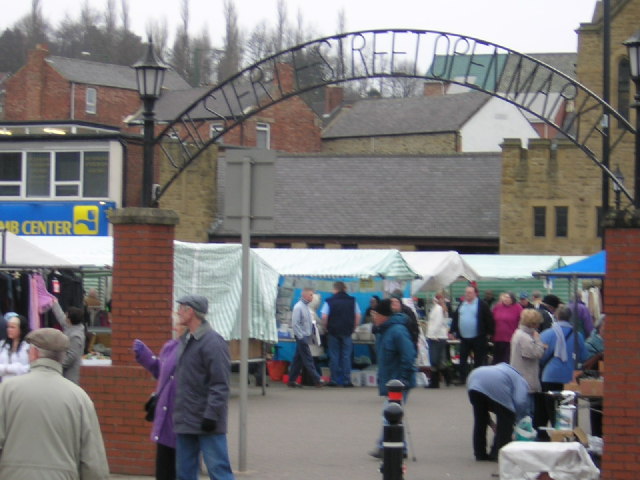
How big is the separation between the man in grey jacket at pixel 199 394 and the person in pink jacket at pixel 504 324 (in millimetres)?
12815

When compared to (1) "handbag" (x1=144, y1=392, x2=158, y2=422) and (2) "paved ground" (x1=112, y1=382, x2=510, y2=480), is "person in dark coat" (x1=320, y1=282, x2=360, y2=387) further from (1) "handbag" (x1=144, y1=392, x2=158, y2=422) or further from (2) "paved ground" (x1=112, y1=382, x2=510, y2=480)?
(1) "handbag" (x1=144, y1=392, x2=158, y2=422)

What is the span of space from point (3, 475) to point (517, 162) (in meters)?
34.2

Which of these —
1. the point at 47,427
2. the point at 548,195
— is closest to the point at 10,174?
the point at 548,195

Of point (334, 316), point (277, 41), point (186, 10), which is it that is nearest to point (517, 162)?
point (334, 316)

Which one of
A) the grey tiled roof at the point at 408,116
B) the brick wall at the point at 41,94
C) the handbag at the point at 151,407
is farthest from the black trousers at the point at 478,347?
the brick wall at the point at 41,94

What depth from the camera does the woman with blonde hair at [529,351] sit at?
510 inches

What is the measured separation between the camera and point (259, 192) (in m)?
11.4

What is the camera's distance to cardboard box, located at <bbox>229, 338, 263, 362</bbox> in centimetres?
1952

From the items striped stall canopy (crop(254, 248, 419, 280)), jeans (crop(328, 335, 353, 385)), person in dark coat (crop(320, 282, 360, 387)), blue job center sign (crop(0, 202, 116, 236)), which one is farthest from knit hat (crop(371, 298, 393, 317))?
blue job center sign (crop(0, 202, 116, 236))

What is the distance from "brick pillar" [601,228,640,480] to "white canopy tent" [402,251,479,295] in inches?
570

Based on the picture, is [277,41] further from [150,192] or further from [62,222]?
[150,192]

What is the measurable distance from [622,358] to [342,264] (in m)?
13.5

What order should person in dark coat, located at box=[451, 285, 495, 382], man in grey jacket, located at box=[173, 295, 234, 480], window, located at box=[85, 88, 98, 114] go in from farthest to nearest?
window, located at box=[85, 88, 98, 114] → person in dark coat, located at box=[451, 285, 495, 382] → man in grey jacket, located at box=[173, 295, 234, 480]

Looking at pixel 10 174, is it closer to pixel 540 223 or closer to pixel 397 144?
pixel 540 223
